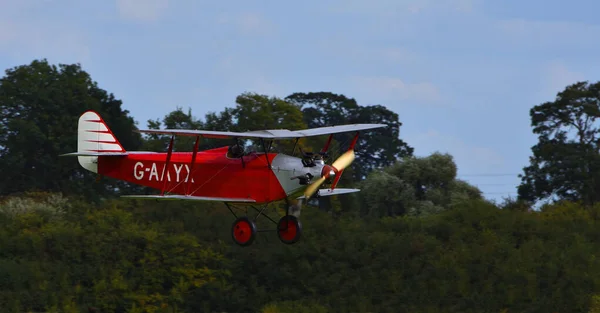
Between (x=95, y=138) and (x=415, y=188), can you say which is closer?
(x=95, y=138)

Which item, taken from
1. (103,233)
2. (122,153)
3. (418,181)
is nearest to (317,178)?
(122,153)

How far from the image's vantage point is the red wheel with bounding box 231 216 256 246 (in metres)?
23.9

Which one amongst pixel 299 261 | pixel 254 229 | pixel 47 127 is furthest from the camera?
pixel 47 127

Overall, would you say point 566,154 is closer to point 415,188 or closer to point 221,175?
point 415,188

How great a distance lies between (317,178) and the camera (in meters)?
22.8

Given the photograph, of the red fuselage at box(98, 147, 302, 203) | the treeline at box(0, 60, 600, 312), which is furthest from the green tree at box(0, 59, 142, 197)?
the red fuselage at box(98, 147, 302, 203)

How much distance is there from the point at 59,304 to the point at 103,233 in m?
4.96

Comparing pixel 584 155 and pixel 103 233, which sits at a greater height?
pixel 584 155

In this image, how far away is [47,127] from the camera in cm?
5866

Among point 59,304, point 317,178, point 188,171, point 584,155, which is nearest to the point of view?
point 317,178

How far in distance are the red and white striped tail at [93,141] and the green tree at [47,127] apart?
2754 centimetres

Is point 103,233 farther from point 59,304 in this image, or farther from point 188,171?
point 188,171

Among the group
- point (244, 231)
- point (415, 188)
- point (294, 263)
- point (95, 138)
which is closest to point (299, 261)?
point (294, 263)

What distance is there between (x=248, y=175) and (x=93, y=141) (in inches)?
252
